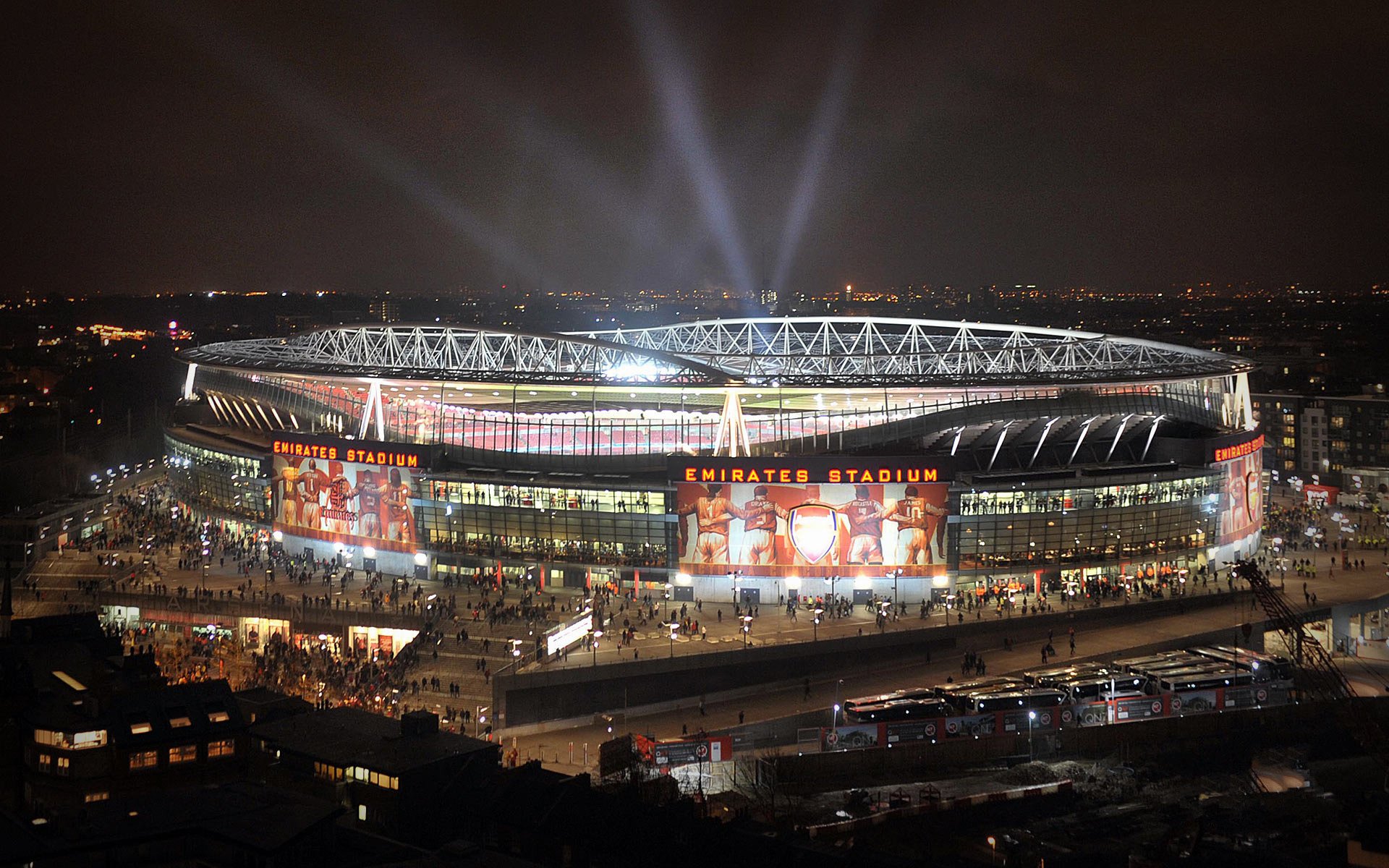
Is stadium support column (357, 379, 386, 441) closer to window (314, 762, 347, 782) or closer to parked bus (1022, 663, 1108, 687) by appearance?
parked bus (1022, 663, 1108, 687)

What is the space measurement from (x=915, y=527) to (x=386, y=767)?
31606 mm

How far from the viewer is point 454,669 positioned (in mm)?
47469

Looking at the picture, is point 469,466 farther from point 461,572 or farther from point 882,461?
point 882,461

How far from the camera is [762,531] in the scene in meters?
59.3

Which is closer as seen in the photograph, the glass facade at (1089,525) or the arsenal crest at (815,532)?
the arsenal crest at (815,532)

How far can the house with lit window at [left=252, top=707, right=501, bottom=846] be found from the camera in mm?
32531

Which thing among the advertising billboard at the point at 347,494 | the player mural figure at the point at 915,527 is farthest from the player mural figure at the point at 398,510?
the player mural figure at the point at 915,527

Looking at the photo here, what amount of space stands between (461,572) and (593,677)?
17841mm

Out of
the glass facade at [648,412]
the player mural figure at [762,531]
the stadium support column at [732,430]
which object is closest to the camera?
the player mural figure at [762,531]

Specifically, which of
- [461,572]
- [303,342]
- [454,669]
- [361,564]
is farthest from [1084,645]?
[303,342]

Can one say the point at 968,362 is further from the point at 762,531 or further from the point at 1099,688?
the point at 1099,688

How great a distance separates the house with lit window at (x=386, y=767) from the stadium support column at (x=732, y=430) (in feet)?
94.6

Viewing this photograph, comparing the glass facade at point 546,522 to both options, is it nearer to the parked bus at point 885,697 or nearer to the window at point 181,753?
the parked bus at point 885,697

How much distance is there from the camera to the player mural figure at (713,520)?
59.6 m
